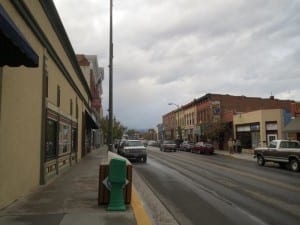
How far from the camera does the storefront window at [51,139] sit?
15.8m

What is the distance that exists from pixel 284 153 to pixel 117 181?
18553 millimetres

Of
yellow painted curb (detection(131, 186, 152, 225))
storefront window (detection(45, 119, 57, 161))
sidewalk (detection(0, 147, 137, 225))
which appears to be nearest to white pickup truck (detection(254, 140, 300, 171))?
storefront window (detection(45, 119, 57, 161))

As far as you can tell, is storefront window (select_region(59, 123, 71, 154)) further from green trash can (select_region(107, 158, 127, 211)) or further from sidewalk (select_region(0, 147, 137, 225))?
green trash can (select_region(107, 158, 127, 211))

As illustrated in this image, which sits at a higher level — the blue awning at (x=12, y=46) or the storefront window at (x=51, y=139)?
the blue awning at (x=12, y=46)

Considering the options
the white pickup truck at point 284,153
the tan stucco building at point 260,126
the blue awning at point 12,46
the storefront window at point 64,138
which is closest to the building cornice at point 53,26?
the storefront window at point 64,138

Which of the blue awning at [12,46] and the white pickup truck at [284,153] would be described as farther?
the white pickup truck at [284,153]

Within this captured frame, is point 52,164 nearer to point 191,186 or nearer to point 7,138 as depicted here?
point 191,186

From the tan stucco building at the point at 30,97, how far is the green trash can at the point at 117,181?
2501mm

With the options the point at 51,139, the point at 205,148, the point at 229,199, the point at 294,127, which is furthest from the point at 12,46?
the point at 205,148

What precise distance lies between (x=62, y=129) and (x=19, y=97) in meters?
9.60

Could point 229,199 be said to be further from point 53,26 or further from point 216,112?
point 216,112

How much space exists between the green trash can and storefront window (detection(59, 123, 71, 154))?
10246 mm

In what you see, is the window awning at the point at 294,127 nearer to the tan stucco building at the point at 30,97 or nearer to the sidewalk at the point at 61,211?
the tan stucco building at the point at 30,97

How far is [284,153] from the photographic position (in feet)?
84.5
